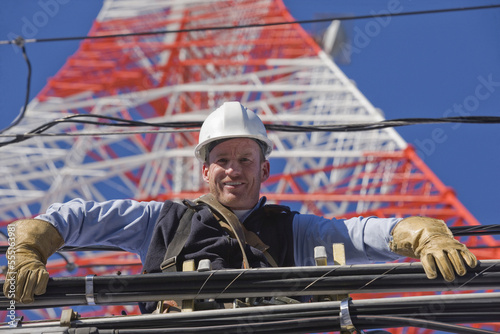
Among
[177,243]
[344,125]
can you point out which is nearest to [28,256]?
[177,243]

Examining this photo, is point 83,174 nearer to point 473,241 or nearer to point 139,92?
point 139,92

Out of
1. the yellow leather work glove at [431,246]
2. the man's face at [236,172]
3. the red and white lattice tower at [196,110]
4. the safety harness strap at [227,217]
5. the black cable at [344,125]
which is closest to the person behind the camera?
the yellow leather work glove at [431,246]

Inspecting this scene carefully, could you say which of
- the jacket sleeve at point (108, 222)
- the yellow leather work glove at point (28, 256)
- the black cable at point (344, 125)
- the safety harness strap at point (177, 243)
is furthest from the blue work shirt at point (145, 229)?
the black cable at point (344, 125)

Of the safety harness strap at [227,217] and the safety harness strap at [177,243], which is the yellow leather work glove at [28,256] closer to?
the safety harness strap at [177,243]

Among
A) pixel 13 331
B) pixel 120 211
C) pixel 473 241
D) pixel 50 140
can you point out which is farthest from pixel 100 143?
pixel 13 331

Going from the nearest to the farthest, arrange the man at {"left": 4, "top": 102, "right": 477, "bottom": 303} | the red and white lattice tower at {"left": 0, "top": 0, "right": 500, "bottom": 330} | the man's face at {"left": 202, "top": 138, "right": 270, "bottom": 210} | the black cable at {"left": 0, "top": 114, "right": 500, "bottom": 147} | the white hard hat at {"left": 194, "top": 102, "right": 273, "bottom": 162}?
the man at {"left": 4, "top": 102, "right": 477, "bottom": 303}, the man's face at {"left": 202, "top": 138, "right": 270, "bottom": 210}, the white hard hat at {"left": 194, "top": 102, "right": 273, "bottom": 162}, the black cable at {"left": 0, "top": 114, "right": 500, "bottom": 147}, the red and white lattice tower at {"left": 0, "top": 0, "right": 500, "bottom": 330}

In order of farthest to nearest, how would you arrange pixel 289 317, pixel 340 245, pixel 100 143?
pixel 100 143, pixel 340 245, pixel 289 317

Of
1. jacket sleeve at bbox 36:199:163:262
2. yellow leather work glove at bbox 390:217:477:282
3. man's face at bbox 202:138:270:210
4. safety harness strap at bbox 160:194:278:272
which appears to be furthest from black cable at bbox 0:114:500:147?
yellow leather work glove at bbox 390:217:477:282

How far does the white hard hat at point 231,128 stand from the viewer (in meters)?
5.04

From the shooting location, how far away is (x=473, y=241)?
11.4 m

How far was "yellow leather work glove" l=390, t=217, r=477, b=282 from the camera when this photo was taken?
3.72 meters

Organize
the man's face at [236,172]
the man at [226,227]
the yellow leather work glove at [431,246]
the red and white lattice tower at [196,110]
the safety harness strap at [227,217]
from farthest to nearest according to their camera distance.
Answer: the red and white lattice tower at [196,110] < the man's face at [236,172] < the safety harness strap at [227,217] < the man at [226,227] < the yellow leather work glove at [431,246]

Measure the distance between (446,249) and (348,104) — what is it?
13.1 meters

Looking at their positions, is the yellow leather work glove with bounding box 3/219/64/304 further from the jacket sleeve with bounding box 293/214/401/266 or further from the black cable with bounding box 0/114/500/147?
the black cable with bounding box 0/114/500/147
